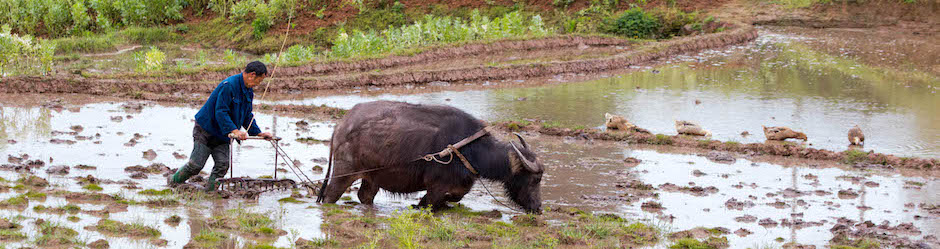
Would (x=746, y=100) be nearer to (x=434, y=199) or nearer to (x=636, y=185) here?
(x=636, y=185)

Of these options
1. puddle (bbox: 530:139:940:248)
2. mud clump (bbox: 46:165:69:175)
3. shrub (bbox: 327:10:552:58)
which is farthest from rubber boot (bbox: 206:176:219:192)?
shrub (bbox: 327:10:552:58)

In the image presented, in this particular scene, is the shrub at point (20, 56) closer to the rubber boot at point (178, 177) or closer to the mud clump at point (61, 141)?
the mud clump at point (61, 141)

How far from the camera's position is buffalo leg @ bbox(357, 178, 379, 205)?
671 centimetres

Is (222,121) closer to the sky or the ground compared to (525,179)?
closer to the sky

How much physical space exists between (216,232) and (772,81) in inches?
491

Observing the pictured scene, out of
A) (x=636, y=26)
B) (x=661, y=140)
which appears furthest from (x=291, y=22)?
(x=661, y=140)

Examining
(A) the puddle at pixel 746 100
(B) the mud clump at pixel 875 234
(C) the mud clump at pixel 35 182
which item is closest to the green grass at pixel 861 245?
(B) the mud clump at pixel 875 234

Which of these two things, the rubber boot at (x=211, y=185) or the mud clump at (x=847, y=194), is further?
the mud clump at (x=847, y=194)

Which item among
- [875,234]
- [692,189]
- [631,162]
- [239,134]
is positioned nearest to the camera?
[875,234]

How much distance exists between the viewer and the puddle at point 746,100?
36.2 ft

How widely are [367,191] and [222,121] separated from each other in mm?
1273

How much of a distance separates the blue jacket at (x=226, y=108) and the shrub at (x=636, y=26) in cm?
1659

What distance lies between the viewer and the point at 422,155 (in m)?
6.40

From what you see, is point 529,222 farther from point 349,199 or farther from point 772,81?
point 772,81
